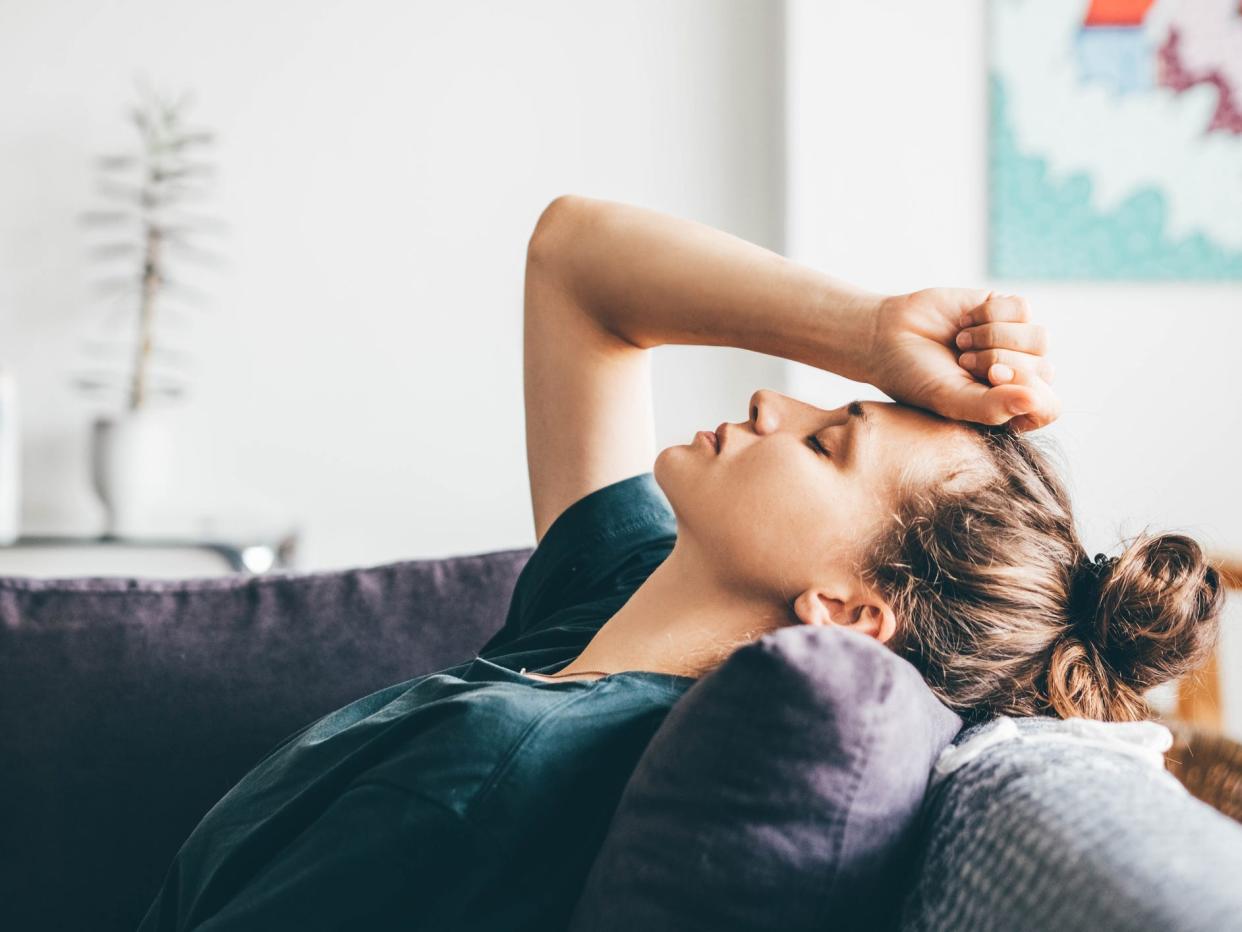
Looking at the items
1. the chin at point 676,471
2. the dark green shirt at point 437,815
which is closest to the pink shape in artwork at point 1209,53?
the chin at point 676,471

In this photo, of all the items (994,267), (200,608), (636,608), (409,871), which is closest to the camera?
(409,871)

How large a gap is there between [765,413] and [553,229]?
424 mm

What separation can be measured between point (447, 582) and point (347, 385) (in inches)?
62.9

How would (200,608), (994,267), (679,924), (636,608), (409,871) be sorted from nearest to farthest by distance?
(679,924), (409,871), (636,608), (200,608), (994,267)

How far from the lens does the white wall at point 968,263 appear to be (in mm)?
2561

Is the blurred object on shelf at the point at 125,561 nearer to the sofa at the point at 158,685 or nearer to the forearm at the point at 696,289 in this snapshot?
the sofa at the point at 158,685

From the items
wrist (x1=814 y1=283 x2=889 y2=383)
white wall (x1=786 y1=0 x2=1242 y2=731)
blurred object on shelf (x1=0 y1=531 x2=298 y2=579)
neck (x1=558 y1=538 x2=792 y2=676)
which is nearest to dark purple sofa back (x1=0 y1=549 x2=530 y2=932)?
neck (x1=558 y1=538 x2=792 y2=676)

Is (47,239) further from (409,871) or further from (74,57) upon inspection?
(409,871)

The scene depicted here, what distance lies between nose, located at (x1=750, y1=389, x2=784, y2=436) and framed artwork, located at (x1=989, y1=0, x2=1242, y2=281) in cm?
174

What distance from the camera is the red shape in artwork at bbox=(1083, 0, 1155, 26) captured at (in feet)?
8.55

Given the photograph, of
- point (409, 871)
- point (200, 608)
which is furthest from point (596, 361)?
point (409, 871)

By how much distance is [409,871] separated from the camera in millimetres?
701

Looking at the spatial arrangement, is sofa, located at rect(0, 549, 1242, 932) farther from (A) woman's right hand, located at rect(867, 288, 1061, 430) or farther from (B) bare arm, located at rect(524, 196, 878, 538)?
(A) woman's right hand, located at rect(867, 288, 1061, 430)

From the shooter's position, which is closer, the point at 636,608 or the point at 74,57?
the point at 636,608
